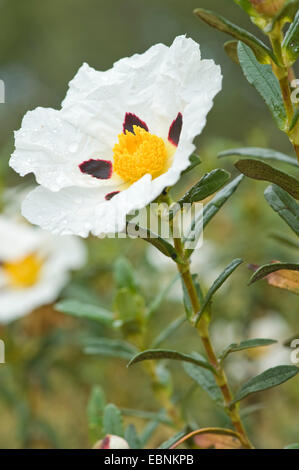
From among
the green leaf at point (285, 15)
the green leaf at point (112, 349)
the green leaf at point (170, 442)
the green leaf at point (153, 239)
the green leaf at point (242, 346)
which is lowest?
the green leaf at point (170, 442)

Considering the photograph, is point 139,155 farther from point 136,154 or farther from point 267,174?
point 267,174

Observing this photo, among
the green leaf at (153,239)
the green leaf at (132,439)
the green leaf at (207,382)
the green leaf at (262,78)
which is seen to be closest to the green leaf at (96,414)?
the green leaf at (132,439)

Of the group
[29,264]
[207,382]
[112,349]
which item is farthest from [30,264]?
[207,382]

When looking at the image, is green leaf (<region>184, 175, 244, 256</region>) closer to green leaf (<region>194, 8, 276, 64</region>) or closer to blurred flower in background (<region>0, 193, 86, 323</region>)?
green leaf (<region>194, 8, 276, 64</region>)

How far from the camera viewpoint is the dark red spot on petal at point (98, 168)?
2.03 feet

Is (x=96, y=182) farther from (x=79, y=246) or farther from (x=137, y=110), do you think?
(x=79, y=246)

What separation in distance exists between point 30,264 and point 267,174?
3.57ft

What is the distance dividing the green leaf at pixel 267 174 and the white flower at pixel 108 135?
67 millimetres

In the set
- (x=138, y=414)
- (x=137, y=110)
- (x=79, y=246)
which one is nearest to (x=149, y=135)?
(x=137, y=110)

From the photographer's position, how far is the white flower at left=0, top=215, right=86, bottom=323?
1.38m

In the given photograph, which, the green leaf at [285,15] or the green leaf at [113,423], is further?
the green leaf at [113,423]

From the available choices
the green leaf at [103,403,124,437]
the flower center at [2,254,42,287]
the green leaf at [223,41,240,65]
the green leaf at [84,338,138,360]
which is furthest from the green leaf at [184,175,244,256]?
the flower center at [2,254,42,287]

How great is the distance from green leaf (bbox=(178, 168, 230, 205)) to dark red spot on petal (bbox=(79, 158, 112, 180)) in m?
0.10

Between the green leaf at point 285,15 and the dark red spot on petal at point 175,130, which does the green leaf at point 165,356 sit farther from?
the green leaf at point 285,15
